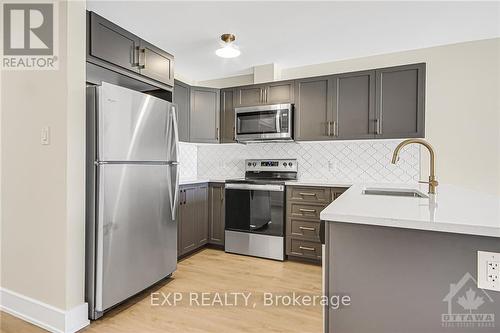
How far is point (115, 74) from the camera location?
7.46 ft

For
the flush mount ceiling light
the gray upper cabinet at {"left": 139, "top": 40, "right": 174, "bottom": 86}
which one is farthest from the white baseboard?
the flush mount ceiling light

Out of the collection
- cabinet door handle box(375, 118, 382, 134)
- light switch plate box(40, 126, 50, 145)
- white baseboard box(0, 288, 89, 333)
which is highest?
cabinet door handle box(375, 118, 382, 134)

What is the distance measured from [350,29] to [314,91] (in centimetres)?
81

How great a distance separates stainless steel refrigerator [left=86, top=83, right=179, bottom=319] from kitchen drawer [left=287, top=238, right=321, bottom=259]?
1.40 m

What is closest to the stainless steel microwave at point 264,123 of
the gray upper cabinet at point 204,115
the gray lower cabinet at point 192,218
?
the gray upper cabinet at point 204,115

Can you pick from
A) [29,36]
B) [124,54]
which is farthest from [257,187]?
[29,36]

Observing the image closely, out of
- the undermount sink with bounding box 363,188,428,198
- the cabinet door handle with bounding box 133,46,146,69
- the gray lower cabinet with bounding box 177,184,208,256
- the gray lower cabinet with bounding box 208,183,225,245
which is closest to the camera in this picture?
the undermount sink with bounding box 363,188,428,198

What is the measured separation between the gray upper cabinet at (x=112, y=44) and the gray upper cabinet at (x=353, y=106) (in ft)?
7.22

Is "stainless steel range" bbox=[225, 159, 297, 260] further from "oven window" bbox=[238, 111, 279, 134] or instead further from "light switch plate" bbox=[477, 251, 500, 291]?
"light switch plate" bbox=[477, 251, 500, 291]

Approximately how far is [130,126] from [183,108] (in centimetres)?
157

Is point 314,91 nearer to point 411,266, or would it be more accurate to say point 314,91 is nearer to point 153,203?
point 153,203

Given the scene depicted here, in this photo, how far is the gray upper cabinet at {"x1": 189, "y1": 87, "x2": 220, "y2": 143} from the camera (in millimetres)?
3791

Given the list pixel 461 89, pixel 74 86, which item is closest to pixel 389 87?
pixel 461 89

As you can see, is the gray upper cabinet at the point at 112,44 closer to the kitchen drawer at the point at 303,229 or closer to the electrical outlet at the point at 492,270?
the kitchen drawer at the point at 303,229
